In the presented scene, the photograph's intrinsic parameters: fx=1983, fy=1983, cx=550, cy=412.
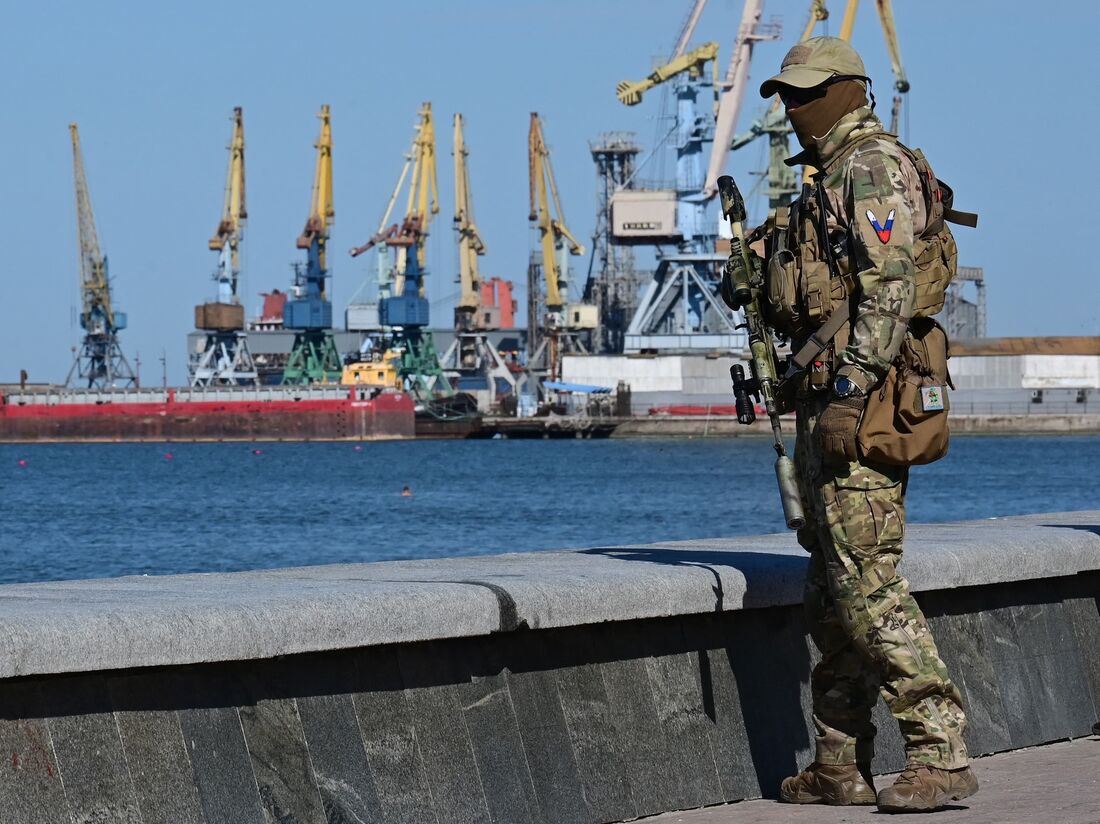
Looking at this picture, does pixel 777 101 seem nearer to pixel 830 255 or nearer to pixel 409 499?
pixel 409 499

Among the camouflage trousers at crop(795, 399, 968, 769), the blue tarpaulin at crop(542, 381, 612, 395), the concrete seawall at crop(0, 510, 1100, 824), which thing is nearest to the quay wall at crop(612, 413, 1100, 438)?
the blue tarpaulin at crop(542, 381, 612, 395)

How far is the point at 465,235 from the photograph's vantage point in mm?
111125

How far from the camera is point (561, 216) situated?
4564 inches

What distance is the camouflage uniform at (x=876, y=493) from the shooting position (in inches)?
162

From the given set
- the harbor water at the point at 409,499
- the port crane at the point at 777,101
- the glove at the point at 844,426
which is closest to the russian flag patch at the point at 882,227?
the glove at the point at 844,426

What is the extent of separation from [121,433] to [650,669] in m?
85.0

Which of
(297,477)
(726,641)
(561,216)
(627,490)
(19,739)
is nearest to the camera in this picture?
(19,739)

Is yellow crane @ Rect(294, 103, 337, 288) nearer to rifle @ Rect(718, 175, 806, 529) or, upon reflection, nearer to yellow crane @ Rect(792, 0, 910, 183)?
yellow crane @ Rect(792, 0, 910, 183)

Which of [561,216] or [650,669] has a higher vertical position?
[561,216]

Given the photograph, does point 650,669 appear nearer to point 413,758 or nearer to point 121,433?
point 413,758

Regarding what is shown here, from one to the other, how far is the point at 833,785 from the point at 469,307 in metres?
108

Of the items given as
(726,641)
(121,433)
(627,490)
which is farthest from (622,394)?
(726,641)

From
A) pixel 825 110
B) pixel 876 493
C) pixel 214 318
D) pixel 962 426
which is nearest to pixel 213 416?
pixel 214 318

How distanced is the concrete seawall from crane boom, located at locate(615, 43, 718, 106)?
8411 cm
